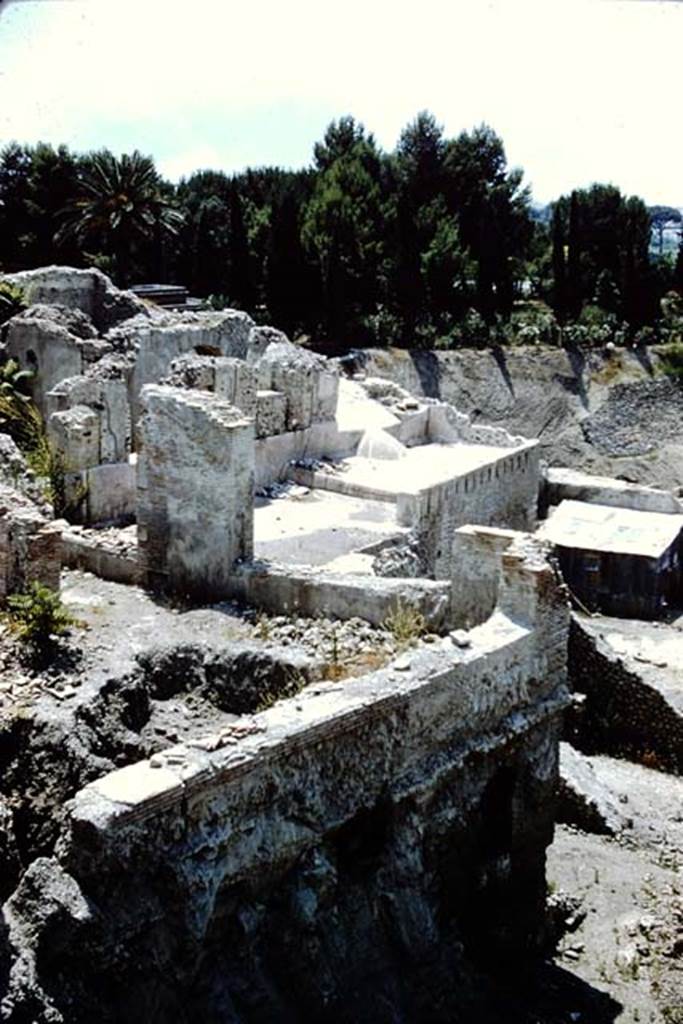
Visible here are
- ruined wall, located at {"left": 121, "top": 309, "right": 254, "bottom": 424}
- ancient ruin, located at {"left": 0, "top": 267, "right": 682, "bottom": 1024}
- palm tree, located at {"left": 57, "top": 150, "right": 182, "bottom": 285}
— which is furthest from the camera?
palm tree, located at {"left": 57, "top": 150, "right": 182, "bottom": 285}

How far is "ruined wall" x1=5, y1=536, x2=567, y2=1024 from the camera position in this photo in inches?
367

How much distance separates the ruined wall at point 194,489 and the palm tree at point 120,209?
80.9 feet

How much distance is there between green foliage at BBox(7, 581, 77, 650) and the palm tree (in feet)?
87.8

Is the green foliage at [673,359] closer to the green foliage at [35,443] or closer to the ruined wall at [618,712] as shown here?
the green foliage at [35,443]

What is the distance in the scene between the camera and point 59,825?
10672 mm

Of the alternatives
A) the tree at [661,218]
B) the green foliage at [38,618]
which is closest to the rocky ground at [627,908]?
the green foliage at [38,618]

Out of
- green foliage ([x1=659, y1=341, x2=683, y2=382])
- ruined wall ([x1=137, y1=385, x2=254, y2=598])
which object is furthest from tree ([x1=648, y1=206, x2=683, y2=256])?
ruined wall ([x1=137, y1=385, x2=254, y2=598])

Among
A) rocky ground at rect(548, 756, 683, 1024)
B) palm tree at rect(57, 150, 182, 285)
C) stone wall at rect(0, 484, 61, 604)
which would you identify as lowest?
rocky ground at rect(548, 756, 683, 1024)

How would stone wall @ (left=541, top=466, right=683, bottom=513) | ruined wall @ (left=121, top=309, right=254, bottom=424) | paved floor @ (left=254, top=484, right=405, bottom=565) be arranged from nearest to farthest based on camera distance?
1. paved floor @ (left=254, top=484, right=405, bottom=565)
2. ruined wall @ (left=121, top=309, right=254, bottom=424)
3. stone wall @ (left=541, top=466, right=683, bottom=513)

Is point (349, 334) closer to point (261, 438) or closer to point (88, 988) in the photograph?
point (261, 438)

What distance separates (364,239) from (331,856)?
1327 inches

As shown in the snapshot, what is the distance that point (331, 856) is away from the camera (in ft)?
36.0

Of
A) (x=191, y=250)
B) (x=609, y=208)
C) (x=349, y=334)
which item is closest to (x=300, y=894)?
(x=349, y=334)

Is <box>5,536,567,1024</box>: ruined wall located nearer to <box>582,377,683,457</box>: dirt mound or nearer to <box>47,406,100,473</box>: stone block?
<box>47,406,100,473</box>: stone block
